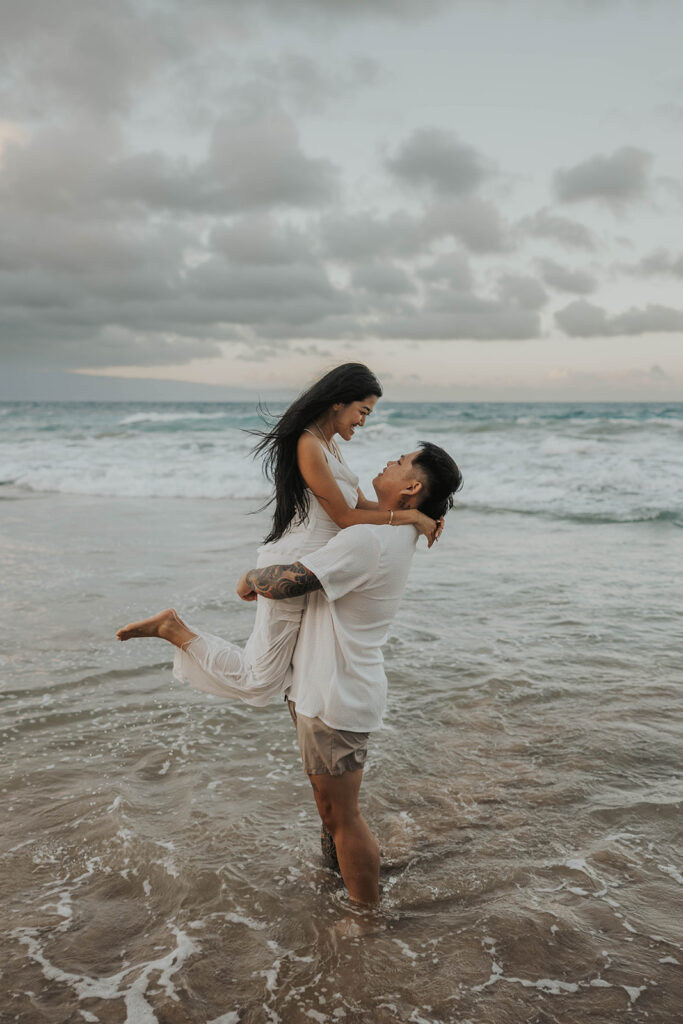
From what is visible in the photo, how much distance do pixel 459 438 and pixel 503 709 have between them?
22408 mm

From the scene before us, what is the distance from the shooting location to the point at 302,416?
9.82ft

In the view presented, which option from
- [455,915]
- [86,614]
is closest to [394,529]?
[455,915]

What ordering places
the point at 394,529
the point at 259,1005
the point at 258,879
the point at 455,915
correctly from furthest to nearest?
the point at 258,879, the point at 455,915, the point at 394,529, the point at 259,1005

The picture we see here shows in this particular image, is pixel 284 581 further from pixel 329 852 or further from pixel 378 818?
pixel 378 818

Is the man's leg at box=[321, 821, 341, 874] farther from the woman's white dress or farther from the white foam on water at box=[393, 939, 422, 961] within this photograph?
the woman's white dress

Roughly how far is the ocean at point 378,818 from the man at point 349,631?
51 cm

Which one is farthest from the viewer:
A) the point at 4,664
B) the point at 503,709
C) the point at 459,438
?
the point at 459,438

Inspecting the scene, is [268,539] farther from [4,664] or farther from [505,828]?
[4,664]

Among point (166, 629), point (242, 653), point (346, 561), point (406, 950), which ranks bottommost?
point (406, 950)

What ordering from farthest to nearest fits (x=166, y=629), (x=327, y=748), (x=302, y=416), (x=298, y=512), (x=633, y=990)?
(x=166, y=629) → (x=298, y=512) → (x=302, y=416) → (x=327, y=748) → (x=633, y=990)

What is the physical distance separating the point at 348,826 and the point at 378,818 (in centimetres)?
95

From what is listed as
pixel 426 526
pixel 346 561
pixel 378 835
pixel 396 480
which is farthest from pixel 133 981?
pixel 396 480

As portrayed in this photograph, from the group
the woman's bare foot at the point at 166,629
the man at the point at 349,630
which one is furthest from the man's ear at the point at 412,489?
the woman's bare foot at the point at 166,629

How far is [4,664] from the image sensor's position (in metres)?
5.74
